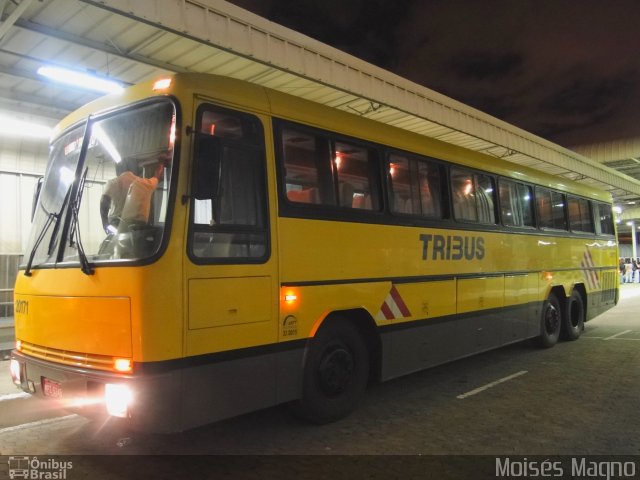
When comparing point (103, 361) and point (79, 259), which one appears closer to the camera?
point (103, 361)

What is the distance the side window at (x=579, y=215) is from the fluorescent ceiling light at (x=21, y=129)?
10.4 m

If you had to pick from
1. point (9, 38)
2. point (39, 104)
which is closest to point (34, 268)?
point (9, 38)

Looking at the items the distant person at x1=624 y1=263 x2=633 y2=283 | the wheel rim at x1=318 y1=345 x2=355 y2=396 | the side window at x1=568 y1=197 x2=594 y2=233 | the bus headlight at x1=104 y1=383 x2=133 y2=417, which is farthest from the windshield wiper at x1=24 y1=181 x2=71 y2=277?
the distant person at x1=624 y1=263 x2=633 y2=283

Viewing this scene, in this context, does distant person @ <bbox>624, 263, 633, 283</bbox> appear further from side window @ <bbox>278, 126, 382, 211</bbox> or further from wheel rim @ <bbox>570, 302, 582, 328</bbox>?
side window @ <bbox>278, 126, 382, 211</bbox>

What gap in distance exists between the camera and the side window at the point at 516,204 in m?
7.91

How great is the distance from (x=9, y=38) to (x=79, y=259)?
15.6 feet

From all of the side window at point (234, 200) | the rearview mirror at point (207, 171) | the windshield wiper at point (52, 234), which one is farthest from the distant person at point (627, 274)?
the windshield wiper at point (52, 234)

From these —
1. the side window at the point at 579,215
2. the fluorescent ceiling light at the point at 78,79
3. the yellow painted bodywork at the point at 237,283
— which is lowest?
the yellow painted bodywork at the point at 237,283

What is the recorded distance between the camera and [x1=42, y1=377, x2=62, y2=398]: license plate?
393cm

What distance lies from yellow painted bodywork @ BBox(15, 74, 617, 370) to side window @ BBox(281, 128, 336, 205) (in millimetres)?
176

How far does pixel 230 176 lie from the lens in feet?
13.6

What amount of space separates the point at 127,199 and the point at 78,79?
16.2 ft

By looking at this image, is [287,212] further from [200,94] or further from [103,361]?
[103,361]

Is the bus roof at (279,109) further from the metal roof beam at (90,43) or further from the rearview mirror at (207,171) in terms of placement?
the metal roof beam at (90,43)
